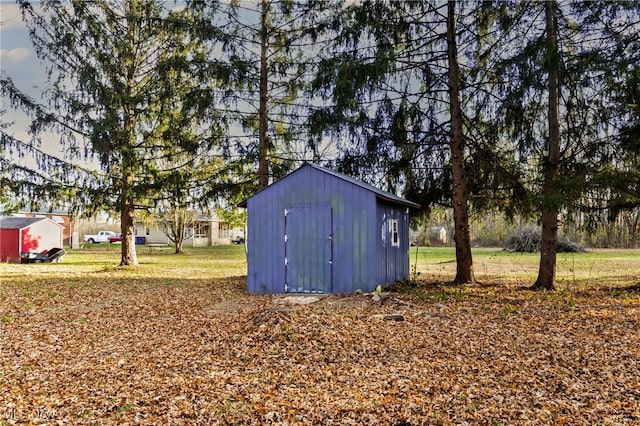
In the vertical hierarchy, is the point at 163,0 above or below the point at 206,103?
above

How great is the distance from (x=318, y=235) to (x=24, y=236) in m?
19.2

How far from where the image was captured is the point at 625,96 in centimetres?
981

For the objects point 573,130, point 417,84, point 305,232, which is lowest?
point 305,232

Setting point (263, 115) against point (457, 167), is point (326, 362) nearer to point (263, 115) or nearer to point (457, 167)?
point (457, 167)

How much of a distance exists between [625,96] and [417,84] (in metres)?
4.95

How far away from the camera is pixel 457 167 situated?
465 inches

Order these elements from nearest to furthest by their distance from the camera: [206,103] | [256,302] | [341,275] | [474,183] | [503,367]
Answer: [503,367], [256,302], [341,275], [474,183], [206,103]

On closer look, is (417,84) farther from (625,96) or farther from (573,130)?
(625,96)

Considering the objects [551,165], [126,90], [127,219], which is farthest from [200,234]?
[551,165]

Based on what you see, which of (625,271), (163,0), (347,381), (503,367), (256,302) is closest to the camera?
(347,381)

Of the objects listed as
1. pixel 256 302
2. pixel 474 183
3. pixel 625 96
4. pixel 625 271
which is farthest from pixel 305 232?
pixel 625 271

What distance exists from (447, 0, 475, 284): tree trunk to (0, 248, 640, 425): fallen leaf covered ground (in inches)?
105

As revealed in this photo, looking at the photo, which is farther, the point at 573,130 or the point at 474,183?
the point at 474,183

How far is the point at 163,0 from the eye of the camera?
57.2ft
